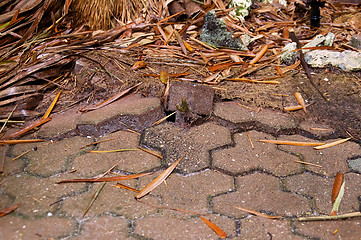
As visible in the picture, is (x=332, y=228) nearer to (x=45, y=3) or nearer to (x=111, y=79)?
(x=111, y=79)

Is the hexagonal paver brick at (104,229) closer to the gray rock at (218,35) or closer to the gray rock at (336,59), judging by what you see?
the gray rock at (218,35)

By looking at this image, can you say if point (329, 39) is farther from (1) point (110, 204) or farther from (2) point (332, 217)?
(1) point (110, 204)

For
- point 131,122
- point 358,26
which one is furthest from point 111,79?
point 358,26

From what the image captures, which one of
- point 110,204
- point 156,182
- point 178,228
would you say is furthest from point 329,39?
point 110,204

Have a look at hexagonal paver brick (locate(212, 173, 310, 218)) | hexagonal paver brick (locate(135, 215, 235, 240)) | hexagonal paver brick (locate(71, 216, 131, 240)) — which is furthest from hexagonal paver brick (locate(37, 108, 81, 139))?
hexagonal paver brick (locate(212, 173, 310, 218))

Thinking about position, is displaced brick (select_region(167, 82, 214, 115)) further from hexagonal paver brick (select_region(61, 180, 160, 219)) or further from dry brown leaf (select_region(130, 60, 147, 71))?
hexagonal paver brick (select_region(61, 180, 160, 219))

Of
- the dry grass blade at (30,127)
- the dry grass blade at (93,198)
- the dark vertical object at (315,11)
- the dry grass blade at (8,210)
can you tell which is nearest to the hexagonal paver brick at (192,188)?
the dry grass blade at (93,198)
